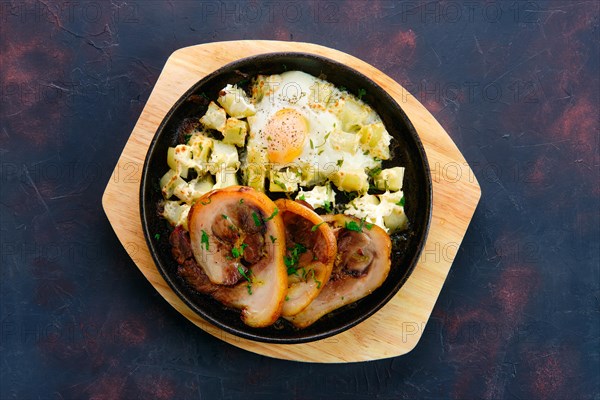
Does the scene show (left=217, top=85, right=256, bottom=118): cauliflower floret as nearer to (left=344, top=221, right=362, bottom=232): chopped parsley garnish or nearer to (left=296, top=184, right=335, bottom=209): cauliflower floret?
(left=296, top=184, right=335, bottom=209): cauliflower floret

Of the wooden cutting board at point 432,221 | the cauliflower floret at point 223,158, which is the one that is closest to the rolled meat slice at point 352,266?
the wooden cutting board at point 432,221

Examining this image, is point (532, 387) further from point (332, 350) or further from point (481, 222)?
point (332, 350)

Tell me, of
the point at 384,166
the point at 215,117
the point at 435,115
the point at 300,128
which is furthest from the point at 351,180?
the point at 435,115

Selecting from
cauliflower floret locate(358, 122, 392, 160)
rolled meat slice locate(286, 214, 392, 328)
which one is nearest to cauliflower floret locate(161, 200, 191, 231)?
rolled meat slice locate(286, 214, 392, 328)

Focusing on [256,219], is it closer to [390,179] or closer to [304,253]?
[304,253]

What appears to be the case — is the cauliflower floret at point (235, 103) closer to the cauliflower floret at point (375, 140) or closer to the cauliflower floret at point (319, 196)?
the cauliflower floret at point (319, 196)

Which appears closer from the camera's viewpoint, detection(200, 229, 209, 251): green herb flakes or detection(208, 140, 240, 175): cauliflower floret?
detection(200, 229, 209, 251): green herb flakes

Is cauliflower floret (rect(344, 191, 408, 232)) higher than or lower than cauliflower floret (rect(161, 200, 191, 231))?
higher
